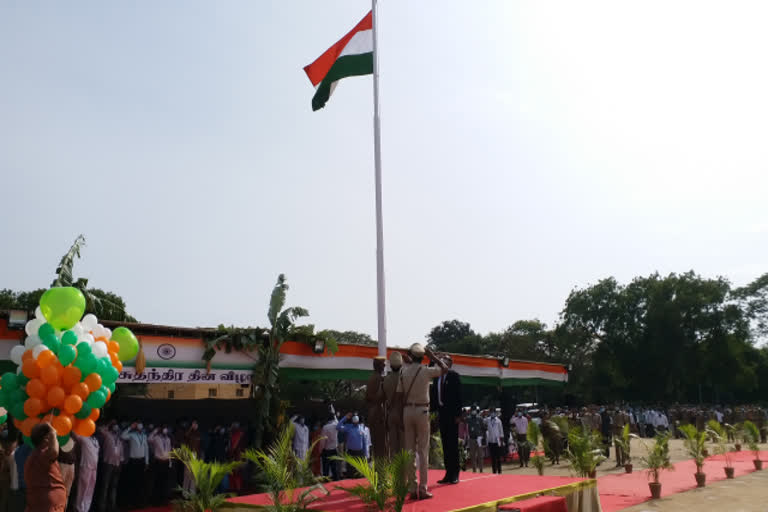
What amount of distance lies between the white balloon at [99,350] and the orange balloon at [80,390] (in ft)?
1.50

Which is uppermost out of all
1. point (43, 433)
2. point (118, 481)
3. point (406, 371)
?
point (406, 371)

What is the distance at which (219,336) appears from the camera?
527 inches

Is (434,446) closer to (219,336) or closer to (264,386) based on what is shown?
(264,386)

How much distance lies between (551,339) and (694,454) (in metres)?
47.9

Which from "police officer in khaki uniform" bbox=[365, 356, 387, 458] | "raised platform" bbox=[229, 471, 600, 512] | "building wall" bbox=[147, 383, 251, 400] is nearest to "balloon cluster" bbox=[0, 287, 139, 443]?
"raised platform" bbox=[229, 471, 600, 512]

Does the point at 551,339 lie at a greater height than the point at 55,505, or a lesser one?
greater

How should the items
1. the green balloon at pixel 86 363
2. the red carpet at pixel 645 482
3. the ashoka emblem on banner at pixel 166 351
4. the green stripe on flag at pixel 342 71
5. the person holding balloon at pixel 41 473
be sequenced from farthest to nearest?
the green stripe on flag at pixel 342 71, the ashoka emblem on banner at pixel 166 351, the red carpet at pixel 645 482, the green balloon at pixel 86 363, the person holding balloon at pixel 41 473

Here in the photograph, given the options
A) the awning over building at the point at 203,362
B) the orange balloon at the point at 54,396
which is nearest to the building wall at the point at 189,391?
the awning over building at the point at 203,362

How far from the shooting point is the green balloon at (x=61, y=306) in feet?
28.7

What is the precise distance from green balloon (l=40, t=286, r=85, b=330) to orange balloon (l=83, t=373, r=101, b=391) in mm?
860

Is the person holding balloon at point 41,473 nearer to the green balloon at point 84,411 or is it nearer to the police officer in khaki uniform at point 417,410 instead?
the green balloon at point 84,411

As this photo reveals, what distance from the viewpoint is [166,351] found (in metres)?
12.5

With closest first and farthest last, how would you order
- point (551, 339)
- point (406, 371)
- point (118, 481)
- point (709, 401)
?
1. point (406, 371)
2. point (118, 481)
3. point (709, 401)
4. point (551, 339)

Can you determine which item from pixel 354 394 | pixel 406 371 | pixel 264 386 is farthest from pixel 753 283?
pixel 406 371
